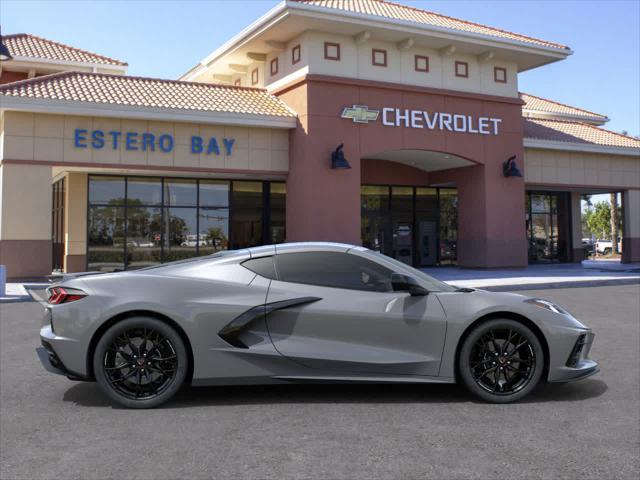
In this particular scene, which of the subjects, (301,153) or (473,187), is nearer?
(301,153)

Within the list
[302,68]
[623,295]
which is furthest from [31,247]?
[623,295]

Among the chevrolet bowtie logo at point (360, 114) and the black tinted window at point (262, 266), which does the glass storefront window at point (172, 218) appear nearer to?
the chevrolet bowtie logo at point (360, 114)

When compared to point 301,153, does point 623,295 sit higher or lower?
lower

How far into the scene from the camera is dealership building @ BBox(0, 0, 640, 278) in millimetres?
18547

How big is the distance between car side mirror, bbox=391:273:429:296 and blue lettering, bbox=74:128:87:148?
52.5 feet

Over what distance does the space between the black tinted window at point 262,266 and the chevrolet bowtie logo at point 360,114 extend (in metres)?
16.3

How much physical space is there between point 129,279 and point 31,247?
15.0 m

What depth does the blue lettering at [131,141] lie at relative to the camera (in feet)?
63.1

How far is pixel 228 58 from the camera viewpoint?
78.9ft

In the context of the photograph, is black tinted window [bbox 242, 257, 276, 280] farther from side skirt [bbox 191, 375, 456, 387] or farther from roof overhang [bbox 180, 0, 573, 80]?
roof overhang [bbox 180, 0, 573, 80]

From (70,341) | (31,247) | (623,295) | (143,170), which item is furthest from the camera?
(143,170)

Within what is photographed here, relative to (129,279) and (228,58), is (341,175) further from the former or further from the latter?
(129,279)

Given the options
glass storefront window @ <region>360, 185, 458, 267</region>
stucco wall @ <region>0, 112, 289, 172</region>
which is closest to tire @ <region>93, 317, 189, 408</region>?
stucco wall @ <region>0, 112, 289, 172</region>

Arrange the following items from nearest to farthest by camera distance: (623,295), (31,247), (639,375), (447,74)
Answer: (639,375)
(623,295)
(31,247)
(447,74)
